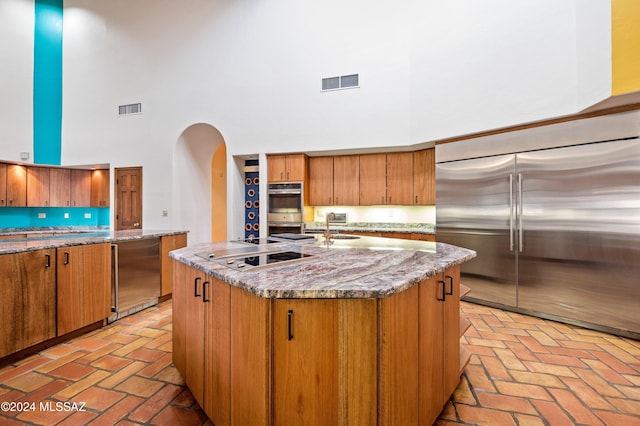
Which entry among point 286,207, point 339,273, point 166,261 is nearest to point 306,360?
point 339,273

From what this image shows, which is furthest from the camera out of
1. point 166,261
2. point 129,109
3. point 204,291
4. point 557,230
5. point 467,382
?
point 129,109

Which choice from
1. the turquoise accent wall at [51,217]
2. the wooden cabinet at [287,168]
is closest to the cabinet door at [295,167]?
the wooden cabinet at [287,168]

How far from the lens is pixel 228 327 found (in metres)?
1.32

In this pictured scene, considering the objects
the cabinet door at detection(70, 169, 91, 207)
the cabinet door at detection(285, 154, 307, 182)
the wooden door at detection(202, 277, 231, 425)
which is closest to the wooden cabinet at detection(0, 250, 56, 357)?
the wooden door at detection(202, 277, 231, 425)

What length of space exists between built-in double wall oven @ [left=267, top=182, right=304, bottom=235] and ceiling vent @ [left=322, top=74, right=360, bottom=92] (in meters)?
1.74

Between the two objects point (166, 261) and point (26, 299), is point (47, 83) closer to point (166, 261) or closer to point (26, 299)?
point (166, 261)

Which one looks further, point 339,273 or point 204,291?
point 204,291

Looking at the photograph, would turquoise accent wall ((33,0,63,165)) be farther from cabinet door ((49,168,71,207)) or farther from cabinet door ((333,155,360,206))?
Answer: cabinet door ((333,155,360,206))

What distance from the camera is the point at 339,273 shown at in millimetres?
1361

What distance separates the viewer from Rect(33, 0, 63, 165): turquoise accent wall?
6055 mm

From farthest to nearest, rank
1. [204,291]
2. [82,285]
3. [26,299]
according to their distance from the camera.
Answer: [82,285]
[26,299]
[204,291]

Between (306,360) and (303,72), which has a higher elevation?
(303,72)

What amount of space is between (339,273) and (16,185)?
7699mm

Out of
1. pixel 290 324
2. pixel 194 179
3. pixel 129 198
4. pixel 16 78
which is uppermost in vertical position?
pixel 16 78
